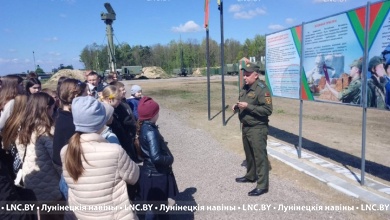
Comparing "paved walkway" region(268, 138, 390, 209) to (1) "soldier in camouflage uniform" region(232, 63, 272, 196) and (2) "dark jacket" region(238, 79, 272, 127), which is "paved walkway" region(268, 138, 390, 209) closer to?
(1) "soldier in camouflage uniform" region(232, 63, 272, 196)

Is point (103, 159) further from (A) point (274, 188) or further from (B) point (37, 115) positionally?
(A) point (274, 188)

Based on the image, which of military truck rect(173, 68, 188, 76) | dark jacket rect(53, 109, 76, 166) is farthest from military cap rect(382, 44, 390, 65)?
military truck rect(173, 68, 188, 76)

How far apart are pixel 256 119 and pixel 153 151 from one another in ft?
6.62

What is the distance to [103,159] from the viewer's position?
7.06ft

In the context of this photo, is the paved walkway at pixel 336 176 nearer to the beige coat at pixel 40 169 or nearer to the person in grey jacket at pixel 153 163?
the person in grey jacket at pixel 153 163

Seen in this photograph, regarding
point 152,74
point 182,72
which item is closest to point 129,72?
point 152,74

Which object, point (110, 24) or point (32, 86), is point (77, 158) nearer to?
point (32, 86)

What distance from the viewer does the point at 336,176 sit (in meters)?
4.82

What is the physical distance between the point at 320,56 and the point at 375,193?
2356 millimetres

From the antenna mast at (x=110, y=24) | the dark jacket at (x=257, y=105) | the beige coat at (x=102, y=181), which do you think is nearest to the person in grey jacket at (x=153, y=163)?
the beige coat at (x=102, y=181)

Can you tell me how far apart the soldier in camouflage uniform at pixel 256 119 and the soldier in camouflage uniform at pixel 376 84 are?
1374mm

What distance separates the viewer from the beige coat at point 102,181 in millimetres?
2162

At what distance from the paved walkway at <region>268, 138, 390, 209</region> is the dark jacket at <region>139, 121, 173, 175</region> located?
2.72 meters

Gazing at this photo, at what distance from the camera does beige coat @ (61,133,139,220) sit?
2.16 m
